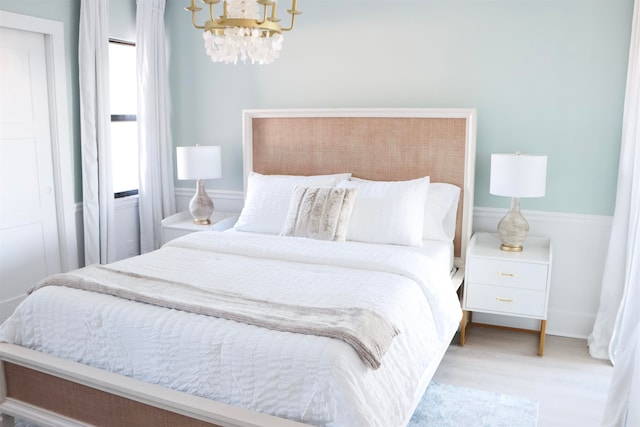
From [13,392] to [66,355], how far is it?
399mm

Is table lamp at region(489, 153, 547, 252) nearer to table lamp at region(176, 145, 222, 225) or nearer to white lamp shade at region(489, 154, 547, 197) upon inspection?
white lamp shade at region(489, 154, 547, 197)

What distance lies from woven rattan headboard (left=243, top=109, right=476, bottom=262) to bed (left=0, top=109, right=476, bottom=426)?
0.05 ft

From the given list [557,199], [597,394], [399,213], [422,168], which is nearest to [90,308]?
[399,213]

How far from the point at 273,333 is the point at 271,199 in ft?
5.95

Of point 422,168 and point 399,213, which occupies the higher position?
point 422,168

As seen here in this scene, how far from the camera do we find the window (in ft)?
15.1

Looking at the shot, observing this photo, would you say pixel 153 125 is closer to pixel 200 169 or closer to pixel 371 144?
pixel 200 169

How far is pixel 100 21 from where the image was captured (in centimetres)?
404

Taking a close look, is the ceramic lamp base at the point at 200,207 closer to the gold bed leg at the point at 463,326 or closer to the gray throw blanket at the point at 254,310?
the gray throw blanket at the point at 254,310

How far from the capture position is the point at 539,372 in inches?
129

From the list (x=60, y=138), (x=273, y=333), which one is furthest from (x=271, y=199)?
(x=273, y=333)

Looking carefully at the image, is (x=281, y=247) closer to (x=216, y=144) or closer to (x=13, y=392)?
(x=13, y=392)

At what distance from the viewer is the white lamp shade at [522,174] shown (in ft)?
10.9

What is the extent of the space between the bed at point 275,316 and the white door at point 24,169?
1.16 m
